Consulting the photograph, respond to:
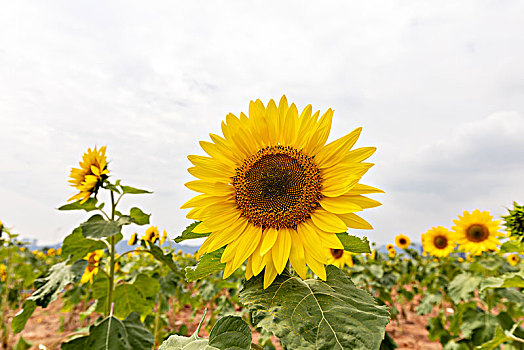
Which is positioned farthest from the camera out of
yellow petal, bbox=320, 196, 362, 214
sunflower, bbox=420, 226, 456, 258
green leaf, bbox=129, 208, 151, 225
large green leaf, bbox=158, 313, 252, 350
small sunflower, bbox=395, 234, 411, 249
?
small sunflower, bbox=395, 234, 411, 249

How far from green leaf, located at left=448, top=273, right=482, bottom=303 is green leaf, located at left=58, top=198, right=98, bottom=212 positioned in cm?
328

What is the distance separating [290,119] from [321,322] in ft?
1.76

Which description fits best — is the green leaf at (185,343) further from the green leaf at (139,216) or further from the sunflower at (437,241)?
the sunflower at (437,241)

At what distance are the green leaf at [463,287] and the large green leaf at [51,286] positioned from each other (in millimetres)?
3274

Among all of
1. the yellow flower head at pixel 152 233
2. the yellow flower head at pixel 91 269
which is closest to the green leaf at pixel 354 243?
the yellow flower head at pixel 91 269

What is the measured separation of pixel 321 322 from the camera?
71 cm

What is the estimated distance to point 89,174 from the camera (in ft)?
7.39

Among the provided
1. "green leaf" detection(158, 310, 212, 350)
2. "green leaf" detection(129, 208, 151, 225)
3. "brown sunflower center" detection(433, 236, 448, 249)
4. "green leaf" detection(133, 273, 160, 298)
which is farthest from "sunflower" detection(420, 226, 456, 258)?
"green leaf" detection(158, 310, 212, 350)

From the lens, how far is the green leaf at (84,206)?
81.8 inches

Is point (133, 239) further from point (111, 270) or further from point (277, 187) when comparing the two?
point (277, 187)

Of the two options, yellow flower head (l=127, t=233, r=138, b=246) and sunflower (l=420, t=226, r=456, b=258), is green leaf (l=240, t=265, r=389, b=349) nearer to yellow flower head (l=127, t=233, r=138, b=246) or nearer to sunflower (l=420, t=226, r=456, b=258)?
yellow flower head (l=127, t=233, r=138, b=246)

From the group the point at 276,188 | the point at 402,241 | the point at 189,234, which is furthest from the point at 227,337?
the point at 402,241

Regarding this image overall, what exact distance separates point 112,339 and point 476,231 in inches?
163

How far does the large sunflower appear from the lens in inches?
35.7
